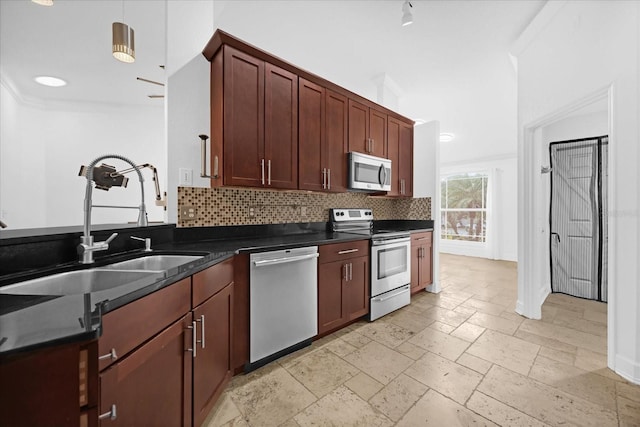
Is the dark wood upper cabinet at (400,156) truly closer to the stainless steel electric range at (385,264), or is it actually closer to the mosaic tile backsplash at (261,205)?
the mosaic tile backsplash at (261,205)

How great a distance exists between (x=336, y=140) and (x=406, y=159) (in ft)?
4.68

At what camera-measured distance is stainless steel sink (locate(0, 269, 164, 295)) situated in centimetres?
100

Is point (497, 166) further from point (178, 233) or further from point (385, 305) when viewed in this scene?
point (178, 233)

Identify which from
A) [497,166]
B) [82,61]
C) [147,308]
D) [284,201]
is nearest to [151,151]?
[82,61]

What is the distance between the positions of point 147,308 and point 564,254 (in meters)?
4.77

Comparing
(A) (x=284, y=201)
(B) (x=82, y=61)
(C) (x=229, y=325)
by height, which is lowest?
(C) (x=229, y=325)

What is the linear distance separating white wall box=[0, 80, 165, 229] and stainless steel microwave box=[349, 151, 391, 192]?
366cm

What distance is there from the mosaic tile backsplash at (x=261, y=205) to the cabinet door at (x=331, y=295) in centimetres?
79

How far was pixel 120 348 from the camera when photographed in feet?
2.52

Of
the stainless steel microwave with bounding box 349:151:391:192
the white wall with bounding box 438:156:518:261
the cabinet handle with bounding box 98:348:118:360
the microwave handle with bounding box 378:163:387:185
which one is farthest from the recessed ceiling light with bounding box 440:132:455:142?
the cabinet handle with bounding box 98:348:118:360

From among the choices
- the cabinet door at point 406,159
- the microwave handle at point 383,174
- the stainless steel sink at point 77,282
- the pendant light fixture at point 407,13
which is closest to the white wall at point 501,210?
the cabinet door at point 406,159

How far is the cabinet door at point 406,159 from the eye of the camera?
3566 millimetres

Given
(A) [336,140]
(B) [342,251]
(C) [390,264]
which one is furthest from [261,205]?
(C) [390,264]

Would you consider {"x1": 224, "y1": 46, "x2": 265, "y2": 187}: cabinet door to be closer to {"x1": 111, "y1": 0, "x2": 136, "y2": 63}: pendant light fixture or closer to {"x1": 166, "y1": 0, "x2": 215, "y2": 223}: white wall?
{"x1": 166, "y1": 0, "x2": 215, "y2": 223}: white wall
